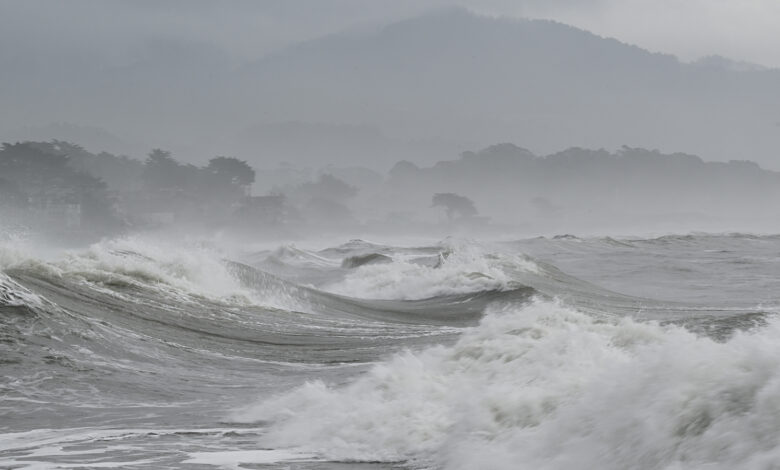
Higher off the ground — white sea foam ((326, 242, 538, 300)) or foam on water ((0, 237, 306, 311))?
foam on water ((0, 237, 306, 311))

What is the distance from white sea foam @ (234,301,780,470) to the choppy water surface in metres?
0.01

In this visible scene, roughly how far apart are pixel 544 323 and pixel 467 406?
10.6 ft

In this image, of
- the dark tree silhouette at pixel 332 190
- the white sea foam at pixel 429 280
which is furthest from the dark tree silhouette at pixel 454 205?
the white sea foam at pixel 429 280

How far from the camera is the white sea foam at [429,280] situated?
Result: 2020 cm

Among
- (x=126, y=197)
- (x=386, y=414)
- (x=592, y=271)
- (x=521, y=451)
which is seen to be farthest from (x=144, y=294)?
(x=126, y=197)

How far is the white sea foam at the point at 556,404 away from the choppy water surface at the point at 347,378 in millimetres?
13

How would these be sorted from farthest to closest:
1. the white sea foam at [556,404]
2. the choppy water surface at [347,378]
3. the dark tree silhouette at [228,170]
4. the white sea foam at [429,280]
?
the dark tree silhouette at [228,170]
the white sea foam at [429,280]
the choppy water surface at [347,378]
the white sea foam at [556,404]

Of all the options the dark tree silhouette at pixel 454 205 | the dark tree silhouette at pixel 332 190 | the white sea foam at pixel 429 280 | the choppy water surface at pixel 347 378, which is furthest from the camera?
the dark tree silhouette at pixel 332 190

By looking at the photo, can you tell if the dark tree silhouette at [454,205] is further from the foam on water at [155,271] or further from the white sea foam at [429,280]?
the foam on water at [155,271]

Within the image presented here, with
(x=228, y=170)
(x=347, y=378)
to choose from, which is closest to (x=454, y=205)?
(x=228, y=170)

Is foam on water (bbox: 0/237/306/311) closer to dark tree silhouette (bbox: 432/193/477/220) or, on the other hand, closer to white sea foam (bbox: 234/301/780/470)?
white sea foam (bbox: 234/301/780/470)

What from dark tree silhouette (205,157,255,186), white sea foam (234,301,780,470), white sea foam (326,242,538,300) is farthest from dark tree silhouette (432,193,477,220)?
white sea foam (234,301,780,470)

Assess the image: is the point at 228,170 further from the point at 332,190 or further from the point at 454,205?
the point at 332,190

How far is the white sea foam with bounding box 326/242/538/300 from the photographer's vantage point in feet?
66.3
